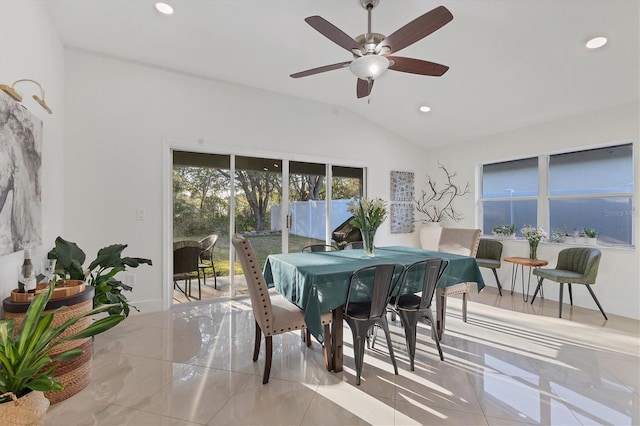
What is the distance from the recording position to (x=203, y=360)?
8.35 feet

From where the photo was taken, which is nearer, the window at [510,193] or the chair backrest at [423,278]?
the chair backrest at [423,278]

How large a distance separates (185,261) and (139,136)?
165 centimetres

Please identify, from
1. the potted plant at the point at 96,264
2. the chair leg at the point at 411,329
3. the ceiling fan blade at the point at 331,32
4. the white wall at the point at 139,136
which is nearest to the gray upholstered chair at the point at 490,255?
the chair leg at the point at 411,329

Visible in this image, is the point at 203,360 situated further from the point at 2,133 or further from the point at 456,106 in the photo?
the point at 456,106

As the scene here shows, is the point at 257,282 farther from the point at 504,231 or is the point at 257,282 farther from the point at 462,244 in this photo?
the point at 504,231

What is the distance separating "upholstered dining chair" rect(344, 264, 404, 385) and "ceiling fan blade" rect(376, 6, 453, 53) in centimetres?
156

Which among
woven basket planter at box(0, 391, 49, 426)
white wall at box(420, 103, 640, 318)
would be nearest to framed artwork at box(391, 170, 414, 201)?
white wall at box(420, 103, 640, 318)

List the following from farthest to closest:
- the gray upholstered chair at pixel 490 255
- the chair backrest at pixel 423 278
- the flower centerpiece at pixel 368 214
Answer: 1. the gray upholstered chair at pixel 490 255
2. the flower centerpiece at pixel 368 214
3. the chair backrest at pixel 423 278

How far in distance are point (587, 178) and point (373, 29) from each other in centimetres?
350

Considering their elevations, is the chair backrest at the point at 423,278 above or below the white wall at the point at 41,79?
below

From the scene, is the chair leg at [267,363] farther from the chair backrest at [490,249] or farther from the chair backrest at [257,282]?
the chair backrest at [490,249]

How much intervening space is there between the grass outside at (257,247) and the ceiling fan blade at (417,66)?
9.83 feet

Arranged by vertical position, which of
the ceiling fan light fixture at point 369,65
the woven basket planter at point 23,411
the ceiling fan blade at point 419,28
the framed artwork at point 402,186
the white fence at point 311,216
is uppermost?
the ceiling fan blade at point 419,28

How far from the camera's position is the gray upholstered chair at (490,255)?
4.57m
